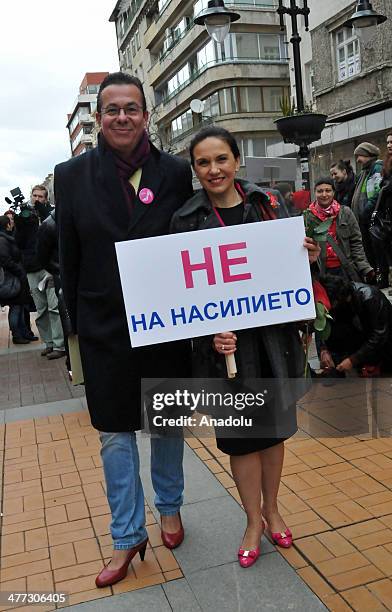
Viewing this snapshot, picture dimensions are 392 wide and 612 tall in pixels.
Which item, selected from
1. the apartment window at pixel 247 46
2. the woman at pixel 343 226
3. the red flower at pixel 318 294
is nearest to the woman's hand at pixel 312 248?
the red flower at pixel 318 294

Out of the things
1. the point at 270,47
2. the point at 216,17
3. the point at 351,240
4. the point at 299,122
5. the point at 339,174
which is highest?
the point at 270,47

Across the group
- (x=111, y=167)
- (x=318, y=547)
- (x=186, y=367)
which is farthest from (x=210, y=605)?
(x=111, y=167)

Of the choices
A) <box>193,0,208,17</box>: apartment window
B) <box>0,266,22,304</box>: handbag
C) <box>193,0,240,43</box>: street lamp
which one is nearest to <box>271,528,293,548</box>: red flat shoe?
<box>0,266,22,304</box>: handbag

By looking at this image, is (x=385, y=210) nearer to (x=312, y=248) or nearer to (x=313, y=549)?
(x=312, y=248)

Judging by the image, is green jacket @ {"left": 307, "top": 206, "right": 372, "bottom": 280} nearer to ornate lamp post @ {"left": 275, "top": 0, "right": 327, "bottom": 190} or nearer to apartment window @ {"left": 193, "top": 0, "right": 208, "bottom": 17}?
ornate lamp post @ {"left": 275, "top": 0, "right": 327, "bottom": 190}

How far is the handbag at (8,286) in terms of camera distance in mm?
8148

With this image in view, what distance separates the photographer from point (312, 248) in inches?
99.1

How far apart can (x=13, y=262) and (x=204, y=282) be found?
252 inches

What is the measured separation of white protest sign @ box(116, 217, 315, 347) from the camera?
243cm

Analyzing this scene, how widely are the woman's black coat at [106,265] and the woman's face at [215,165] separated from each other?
208 millimetres

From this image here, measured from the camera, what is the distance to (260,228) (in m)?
2.45

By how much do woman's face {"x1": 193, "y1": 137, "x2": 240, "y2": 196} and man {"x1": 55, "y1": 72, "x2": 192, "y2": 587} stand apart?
0.21 meters

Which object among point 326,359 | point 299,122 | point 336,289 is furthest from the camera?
point 299,122
